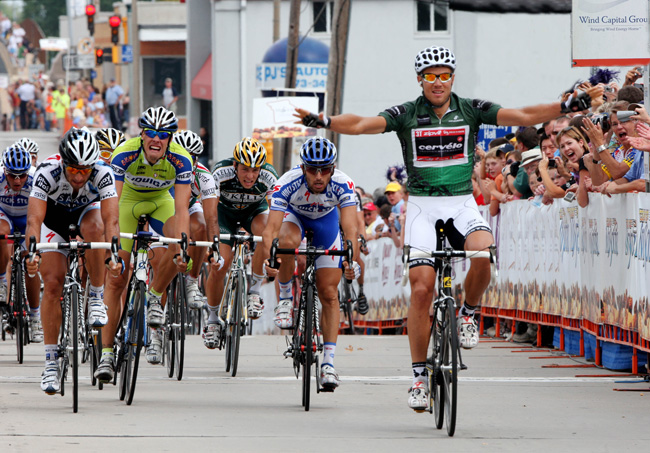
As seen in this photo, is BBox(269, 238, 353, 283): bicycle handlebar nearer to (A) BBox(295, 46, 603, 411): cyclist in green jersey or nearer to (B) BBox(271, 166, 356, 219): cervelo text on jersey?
(B) BBox(271, 166, 356, 219): cervelo text on jersey

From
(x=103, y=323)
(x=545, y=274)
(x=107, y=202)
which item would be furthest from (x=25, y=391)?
(x=545, y=274)

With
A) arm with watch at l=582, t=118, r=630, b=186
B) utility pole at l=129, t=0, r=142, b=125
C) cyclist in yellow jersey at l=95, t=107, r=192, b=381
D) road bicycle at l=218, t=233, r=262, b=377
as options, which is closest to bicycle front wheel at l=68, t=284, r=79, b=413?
cyclist in yellow jersey at l=95, t=107, r=192, b=381

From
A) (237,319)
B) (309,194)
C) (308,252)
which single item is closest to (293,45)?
(237,319)

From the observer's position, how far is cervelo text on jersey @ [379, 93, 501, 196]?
9211 mm

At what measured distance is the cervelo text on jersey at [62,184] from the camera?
1012 centimetres

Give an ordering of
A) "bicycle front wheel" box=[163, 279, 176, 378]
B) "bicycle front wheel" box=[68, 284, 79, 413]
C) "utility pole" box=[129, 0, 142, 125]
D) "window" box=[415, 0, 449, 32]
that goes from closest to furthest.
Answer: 1. "bicycle front wheel" box=[68, 284, 79, 413]
2. "bicycle front wheel" box=[163, 279, 176, 378]
3. "window" box=[415, 0, 449, 32]
4. "utility pole" box=[129, 0, 142, 125]

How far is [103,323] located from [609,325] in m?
4.90

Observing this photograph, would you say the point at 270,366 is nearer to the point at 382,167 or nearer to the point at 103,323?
the point at 103,323

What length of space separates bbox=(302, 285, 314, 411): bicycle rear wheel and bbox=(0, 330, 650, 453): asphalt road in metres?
0.16

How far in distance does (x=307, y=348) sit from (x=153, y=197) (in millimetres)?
2735

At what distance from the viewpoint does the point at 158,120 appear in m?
10.8

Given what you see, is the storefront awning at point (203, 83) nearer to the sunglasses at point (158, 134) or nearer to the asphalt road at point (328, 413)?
the asphalt road at point (328, 413)

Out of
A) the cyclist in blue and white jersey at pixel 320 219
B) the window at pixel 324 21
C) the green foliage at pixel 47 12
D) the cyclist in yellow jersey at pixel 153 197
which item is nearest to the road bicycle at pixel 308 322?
the cyclist in blue and white jersey at pixel 320 219

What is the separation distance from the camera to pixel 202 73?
49.4 m
